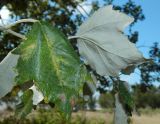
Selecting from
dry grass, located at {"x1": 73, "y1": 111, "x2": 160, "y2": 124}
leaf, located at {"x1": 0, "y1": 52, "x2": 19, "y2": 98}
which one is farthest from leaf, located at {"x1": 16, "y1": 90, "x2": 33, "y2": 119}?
dry grass, located at {"x1": 73, "y1": 111, "x2": 160, "y2": 124}

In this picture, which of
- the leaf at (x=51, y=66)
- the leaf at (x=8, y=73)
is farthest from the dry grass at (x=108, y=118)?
the leaf at (x=51, y=66)

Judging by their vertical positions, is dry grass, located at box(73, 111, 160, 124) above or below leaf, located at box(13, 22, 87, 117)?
above

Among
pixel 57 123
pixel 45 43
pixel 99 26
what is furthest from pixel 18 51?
pixel 57 123

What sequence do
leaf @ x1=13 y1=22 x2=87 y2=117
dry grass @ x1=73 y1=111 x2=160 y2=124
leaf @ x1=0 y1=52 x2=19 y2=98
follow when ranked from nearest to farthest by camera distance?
leaf @ x1=13 y1=22 x2=87 y2=117 < leaf @ x1=0 y1=52 x2=19 y2=98 < dry grass @ x1=73 y1=111 x2=160 y2=124

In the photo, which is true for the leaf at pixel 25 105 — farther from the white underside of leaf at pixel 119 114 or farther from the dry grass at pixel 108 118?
the dry grass at pixel 108 118

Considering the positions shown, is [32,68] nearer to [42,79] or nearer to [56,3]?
[42,79]

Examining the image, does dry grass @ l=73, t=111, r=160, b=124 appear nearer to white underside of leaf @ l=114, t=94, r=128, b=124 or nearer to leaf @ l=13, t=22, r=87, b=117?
white underside of leaf @ l=114, t=94, r=128, b=124
